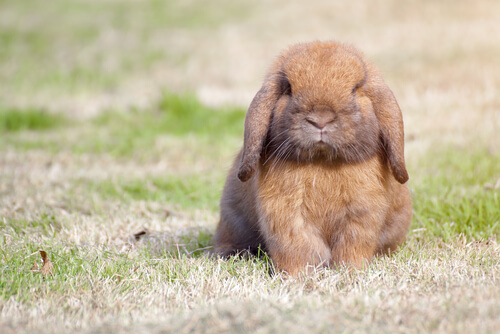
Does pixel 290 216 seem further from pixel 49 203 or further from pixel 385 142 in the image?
pixel 49 203

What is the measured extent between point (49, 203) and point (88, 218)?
0.54 m

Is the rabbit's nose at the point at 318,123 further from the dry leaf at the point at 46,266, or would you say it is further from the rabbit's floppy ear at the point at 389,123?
the dry leaf at the point at 46,266

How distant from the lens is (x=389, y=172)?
3611 mm

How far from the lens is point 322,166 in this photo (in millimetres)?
3445

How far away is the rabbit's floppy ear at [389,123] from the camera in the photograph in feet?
11.3

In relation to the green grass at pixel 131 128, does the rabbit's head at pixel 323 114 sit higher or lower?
higher

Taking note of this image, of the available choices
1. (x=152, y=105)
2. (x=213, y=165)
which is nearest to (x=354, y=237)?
(x=213, y=165)

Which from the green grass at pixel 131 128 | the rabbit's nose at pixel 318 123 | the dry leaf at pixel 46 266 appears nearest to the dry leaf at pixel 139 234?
the dry leaf at pixel 46 266

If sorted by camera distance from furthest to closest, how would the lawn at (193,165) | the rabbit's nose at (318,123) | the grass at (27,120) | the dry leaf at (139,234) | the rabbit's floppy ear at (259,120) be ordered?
the grass at (27,120) → the dry leaf at (139,234) → the rabbit's floppy ear at (259,120) → the rabbit's nose at (318,123) → the lawn at (193,165)

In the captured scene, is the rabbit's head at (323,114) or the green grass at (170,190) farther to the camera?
the green grass at (170,190)

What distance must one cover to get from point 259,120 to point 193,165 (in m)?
3.74

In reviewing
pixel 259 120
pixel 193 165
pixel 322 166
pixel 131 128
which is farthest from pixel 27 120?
pixel 322 166

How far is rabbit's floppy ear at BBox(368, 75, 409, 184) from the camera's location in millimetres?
3439

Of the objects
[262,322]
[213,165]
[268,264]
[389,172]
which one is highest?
[389,172]
